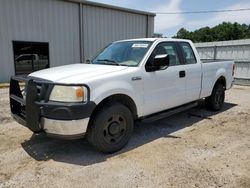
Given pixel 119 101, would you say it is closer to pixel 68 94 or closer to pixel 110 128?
pixel 110 128

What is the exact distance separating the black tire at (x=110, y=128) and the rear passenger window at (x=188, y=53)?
6.93ft

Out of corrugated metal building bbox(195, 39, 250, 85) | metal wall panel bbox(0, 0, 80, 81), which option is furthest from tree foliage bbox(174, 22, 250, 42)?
metal wall panel bbox(0, 0, 80, 81)

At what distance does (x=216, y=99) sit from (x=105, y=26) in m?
11.1

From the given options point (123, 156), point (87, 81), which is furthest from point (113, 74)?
point (123, 156)

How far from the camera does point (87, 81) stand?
3.47m

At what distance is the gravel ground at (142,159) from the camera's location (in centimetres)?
314

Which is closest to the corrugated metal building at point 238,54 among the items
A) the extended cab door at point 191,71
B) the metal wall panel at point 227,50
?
the metal wall panel at point 227,50

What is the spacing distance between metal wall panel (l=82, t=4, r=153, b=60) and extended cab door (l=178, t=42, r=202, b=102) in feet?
35.2

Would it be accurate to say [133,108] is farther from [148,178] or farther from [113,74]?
[148,178]

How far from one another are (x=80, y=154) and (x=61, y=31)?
11.6 meters

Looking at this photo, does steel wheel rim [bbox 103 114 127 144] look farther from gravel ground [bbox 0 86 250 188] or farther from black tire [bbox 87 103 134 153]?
gravel ground [bbox 0 86 250 188]

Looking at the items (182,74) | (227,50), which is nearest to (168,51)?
(182,74)

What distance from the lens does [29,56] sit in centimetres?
1346

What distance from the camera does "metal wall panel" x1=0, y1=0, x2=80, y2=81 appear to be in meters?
12.3
